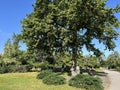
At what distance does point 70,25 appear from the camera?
31.6 m

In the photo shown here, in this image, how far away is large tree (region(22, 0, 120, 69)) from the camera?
2953cm

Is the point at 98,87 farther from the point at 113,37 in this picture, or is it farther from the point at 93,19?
the point at 113,37

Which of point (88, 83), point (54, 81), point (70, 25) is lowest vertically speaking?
point (88, 83)

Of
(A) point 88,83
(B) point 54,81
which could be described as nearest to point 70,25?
(B) point 54,81

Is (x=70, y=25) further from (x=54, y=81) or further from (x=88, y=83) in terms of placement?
(x=88, y=83)

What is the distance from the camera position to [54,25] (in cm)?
3444

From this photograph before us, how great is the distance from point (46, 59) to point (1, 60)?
8.96 m

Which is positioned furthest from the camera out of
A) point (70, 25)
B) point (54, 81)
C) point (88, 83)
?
point (70, 25)

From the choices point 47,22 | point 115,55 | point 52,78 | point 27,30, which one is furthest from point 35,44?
point 115,55

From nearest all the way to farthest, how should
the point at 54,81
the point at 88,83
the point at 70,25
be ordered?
1. the point at 88,83
2. the point at 54,81
3. the point at 70,25

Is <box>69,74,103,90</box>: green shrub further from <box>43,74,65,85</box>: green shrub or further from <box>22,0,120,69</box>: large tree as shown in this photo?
<box>22,0,120,69</box>: large tree

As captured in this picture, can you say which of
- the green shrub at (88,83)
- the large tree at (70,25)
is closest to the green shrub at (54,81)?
the green shrub at (88,83)

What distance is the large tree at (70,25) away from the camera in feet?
96.9

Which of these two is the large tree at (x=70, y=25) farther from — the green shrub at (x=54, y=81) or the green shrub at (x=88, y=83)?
the green shrub at (x=88, y=83)
